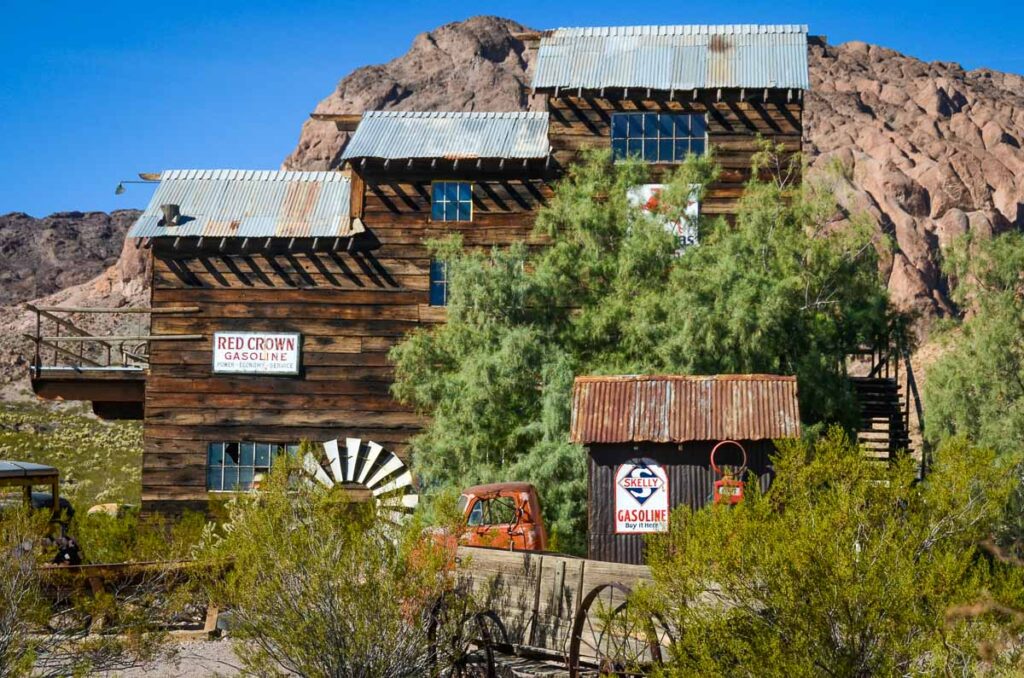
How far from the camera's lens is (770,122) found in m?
25.9

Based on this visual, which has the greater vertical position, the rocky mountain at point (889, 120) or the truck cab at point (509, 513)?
the rocky mountain at point (889, 120)

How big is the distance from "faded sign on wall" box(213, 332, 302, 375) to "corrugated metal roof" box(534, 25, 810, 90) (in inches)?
279

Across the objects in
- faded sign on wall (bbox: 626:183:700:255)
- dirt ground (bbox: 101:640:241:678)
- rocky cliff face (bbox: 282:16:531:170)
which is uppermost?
rocky cliff face (bbox: 282:16:531:170)

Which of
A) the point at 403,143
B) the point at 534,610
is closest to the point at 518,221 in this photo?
the point at 403,143

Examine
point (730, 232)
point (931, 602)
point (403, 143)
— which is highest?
point (403, 143)

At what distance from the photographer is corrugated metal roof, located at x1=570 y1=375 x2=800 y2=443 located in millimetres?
17250

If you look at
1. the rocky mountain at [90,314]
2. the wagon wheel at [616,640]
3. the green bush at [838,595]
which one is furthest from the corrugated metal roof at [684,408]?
the rocky mountain at [90,314]

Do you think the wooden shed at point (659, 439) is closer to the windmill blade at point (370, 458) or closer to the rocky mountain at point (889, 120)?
the windmill blade at point (370, 458)

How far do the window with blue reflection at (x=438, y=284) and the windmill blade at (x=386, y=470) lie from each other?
312cm

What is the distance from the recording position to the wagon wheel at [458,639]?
12430 millimetres

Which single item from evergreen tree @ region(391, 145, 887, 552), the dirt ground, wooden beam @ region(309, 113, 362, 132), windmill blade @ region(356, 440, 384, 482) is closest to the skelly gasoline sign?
evergreen tree @ region(391, 145, 887, 552)

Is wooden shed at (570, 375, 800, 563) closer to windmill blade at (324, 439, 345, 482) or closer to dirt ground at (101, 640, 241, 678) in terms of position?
dirt ground at (101, 640, 241, 678)

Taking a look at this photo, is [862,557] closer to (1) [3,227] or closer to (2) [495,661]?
(2) [495,661]

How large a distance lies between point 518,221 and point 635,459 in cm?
936
